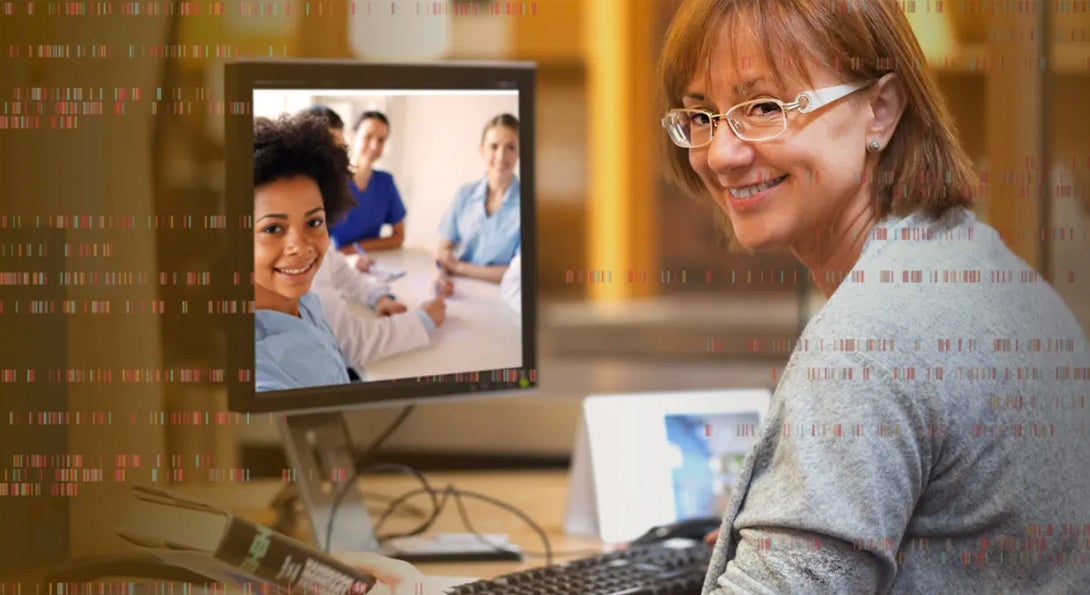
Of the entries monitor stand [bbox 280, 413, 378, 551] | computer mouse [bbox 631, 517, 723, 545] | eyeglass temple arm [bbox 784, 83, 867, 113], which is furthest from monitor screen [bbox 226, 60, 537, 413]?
eyeglass temple arm [bbox 784, 83, 867, 113]

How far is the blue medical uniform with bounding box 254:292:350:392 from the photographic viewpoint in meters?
1.12

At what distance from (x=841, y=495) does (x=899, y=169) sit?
29 centimetres

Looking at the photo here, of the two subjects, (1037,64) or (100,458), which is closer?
(100,458)

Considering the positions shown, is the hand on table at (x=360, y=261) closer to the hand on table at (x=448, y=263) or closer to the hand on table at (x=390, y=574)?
the hand on table at (x=448, y=263)

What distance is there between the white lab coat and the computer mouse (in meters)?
0.34

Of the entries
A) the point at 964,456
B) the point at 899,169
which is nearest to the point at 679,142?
the point at 899,169

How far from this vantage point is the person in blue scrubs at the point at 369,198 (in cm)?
117

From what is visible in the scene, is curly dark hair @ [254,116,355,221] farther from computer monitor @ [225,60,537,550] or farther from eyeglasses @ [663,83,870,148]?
eyeglasses @ [663,83,870,148]

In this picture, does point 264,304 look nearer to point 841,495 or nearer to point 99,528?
point 99,528

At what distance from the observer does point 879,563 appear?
0.76m

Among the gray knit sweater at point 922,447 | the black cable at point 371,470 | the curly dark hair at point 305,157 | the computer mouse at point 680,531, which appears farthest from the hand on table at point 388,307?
the gray knit sweater at point 922,447

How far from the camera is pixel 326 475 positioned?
→ 1319mm

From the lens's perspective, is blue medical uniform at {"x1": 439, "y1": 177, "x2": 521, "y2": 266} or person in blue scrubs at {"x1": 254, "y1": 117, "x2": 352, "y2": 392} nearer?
person in blue scrubs at {"x1": 254, "y1": 117, "x2": 352, "y2": 392}

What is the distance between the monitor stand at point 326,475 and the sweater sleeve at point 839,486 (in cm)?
62
